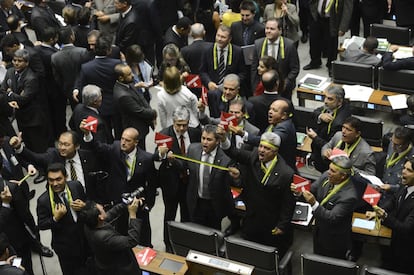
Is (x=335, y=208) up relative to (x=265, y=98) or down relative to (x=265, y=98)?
down

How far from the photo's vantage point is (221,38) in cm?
871

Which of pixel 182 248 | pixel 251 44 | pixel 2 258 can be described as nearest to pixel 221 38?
pixel 251 44

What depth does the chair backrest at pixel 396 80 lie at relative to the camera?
361 inches

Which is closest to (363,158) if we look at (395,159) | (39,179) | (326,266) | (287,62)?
(395,159)

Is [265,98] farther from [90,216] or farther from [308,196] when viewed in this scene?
[90,216]

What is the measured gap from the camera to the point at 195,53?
9.10 m

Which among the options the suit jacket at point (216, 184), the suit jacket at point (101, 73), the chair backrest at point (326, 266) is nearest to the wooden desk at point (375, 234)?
the chair backrest at point (326, 266)

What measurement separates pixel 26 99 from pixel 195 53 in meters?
2.28

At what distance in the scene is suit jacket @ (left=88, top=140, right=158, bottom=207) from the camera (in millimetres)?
6816

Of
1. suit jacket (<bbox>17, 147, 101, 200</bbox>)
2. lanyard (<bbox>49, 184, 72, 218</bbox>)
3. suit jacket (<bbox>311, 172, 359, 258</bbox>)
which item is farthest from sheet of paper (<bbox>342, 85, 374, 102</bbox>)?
lanyard (<bbox>49, 184, 72, 218</bbox>)

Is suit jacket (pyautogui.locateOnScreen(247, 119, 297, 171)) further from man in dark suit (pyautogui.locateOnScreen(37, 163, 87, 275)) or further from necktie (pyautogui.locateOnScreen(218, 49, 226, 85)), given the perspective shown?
man in dark suit (pyautogui.locateOnScreen(37, 163, 87, 275))

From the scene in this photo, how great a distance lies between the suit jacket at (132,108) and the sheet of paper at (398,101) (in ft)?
10.6

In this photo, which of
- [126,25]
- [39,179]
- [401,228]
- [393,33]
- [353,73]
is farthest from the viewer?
[393,33]

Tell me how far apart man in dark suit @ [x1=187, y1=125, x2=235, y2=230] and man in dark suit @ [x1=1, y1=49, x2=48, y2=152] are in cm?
265
